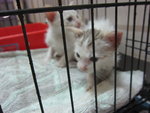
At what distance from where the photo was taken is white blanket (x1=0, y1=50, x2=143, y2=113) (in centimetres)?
72

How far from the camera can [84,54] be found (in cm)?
79

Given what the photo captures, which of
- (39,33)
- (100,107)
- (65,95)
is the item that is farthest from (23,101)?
(39,33)

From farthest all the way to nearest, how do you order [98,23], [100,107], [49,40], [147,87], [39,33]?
[39,33], [49,40], [98,23], [147,87], [100,107]

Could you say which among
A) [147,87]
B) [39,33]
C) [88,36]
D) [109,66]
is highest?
[88,36]

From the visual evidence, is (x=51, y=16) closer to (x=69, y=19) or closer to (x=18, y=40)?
(x=69, y=19)

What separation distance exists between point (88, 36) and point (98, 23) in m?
0.31

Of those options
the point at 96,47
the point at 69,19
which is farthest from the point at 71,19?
the point at 96,47

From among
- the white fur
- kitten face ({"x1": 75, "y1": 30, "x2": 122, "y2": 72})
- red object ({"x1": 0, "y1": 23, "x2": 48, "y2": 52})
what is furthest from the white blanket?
red object ({"x1": 0, "y1": 23, "x2": 48, "y2": 52})

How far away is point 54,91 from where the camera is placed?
2.92 ft

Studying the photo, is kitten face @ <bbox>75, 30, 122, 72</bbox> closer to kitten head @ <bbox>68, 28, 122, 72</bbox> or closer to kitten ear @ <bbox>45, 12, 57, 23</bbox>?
kitten head @ <bbox>68, 28, 122, 72</bbox>

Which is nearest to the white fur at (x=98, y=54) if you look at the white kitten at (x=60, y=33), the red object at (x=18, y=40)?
the white kitten at (x=60, y=33)

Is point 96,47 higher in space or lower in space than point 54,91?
higher

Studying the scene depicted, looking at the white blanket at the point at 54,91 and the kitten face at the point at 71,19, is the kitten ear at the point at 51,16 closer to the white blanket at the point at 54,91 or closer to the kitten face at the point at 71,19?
the kitten face at the point at 71,19

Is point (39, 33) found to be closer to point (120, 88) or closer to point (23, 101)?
point (23, 101)
